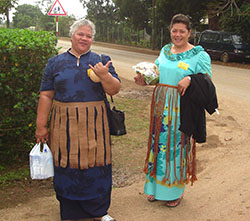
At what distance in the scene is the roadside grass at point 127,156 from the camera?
466 centimetres

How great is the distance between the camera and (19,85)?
4.38 meters

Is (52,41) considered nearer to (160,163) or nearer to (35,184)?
(35,184)

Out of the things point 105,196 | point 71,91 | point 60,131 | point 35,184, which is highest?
point 71,91

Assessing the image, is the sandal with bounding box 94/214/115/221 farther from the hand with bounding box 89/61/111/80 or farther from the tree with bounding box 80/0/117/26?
the tree with bounding box 80/0/117/26

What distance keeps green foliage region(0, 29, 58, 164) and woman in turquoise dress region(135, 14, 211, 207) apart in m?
1.37

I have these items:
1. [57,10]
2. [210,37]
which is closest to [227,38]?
[210,37]

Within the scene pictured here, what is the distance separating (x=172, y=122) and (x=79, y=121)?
1001mm

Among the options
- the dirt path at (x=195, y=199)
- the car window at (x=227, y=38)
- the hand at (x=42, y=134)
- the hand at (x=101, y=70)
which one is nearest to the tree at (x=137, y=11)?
the car window at (x=227, y=38)

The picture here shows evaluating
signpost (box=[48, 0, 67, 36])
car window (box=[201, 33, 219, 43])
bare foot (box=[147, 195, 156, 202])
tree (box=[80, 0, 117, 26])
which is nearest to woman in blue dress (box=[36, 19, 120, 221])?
bare foot (box=[147, 195, 156, 202])

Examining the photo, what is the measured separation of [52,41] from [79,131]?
197 cm

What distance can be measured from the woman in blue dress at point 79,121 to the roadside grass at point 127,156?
125cm

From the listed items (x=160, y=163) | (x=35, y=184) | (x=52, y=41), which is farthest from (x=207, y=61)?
(x=35, y=184)

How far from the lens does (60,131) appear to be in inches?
129

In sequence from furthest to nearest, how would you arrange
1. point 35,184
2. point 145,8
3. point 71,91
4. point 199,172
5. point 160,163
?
point 145,8, point 199,172, point 35,184, point 160,163, point 71,91
